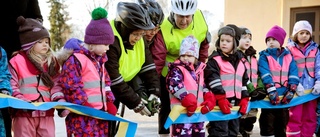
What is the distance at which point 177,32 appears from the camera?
18.4ft

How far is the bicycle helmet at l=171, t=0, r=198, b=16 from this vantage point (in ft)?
17.4

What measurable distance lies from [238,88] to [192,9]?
1157mm

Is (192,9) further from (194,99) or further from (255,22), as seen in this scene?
(255,22)

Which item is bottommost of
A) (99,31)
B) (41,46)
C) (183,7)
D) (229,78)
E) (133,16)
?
(229,78)

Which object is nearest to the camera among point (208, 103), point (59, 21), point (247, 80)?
point (208, 103)

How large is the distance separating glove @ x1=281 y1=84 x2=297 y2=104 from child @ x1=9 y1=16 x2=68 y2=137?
3379 millimetres

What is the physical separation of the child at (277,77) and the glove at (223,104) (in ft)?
3.56

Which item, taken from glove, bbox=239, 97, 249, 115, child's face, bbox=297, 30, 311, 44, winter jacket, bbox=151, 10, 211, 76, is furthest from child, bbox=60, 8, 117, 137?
child's face, bbox=297, 30, 311, 44

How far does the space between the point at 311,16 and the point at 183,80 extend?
7.89 metres

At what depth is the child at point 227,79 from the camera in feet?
17.6

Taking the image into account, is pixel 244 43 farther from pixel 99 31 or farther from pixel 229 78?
pixel 99 31

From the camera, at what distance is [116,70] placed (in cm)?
463

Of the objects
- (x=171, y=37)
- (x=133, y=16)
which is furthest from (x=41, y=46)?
(x=171, y=37)

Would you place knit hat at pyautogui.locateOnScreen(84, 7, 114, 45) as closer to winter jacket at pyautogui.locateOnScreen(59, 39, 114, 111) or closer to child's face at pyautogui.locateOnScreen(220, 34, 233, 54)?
winter jacket at pyautogui.locateOnScreen(59, 39, 114, 111)
